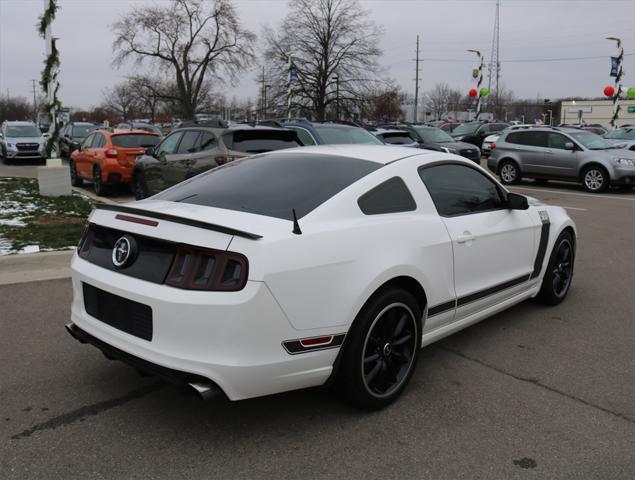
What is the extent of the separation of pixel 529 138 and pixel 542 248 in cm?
1325

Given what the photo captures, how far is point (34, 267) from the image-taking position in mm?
6699

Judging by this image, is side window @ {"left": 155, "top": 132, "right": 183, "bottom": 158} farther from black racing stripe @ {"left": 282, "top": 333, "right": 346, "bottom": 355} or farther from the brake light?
black racing stripe @ {"left": 282, "top": 333, "right": 346, "bottom": 355}

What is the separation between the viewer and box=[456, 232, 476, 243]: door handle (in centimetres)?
407

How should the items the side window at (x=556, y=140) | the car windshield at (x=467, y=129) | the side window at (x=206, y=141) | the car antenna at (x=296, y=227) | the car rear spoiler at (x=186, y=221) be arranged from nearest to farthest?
the car rear spoiler at (x=186, y=221) → the car antenna at (x=296, y=227) → the side window at (x=206, y=141) → the side window at (x=556, y=140) → the car windshield at (x=467, y=129)

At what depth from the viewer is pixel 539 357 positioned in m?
4.40

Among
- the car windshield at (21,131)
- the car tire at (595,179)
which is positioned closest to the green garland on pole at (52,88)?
the car windshield at (21,131)

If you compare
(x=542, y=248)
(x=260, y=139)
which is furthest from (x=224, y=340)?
(x=260, y=139)

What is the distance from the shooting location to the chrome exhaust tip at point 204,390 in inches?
111

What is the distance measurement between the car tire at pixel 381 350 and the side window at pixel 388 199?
0.51 metres

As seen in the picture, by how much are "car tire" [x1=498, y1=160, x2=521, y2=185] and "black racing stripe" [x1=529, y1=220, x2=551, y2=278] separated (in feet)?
42.7

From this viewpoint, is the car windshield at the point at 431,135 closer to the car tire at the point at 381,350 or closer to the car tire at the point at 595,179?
the car tire at the point at 595,179

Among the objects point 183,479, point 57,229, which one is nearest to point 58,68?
point 57,229

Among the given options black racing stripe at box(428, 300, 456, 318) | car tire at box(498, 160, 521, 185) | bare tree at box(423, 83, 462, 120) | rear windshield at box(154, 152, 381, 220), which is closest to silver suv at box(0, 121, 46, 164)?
car tire at box(498, 160, 521, 185)

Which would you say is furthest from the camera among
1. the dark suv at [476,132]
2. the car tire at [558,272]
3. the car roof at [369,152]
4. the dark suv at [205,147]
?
the dark suv at [476,132]
